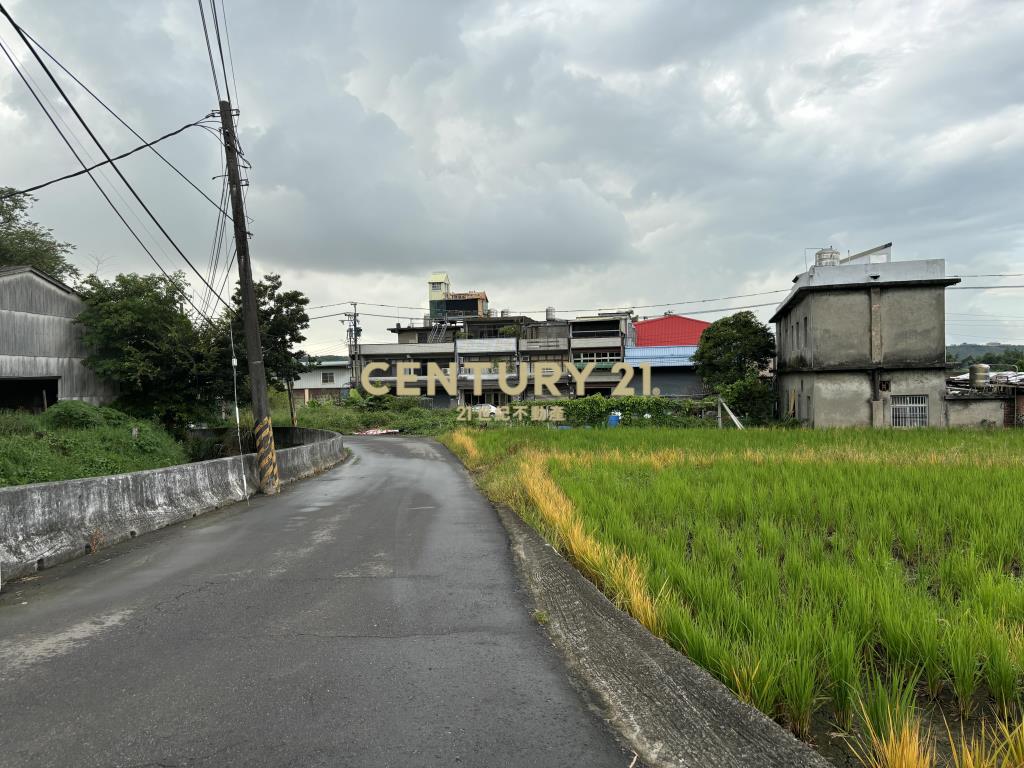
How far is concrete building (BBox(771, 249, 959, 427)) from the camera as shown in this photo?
27.6 metres


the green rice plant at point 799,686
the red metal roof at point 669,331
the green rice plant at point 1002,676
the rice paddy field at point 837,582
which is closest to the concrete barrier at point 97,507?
the rice paddy field at point 837,582

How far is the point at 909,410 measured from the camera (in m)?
28.1

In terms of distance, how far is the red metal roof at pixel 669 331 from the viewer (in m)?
68.2

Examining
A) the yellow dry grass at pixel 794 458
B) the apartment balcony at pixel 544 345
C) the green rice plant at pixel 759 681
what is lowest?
the yellow dry grass at pixel 794 458

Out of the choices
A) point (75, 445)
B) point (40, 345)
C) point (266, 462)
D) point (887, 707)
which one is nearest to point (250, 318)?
point (266, 462)

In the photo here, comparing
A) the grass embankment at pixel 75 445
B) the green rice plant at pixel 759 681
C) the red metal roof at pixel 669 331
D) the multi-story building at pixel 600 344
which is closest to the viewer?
the green rice plant at pixel 759 681

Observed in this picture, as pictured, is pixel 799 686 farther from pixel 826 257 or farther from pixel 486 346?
pixel 486 346

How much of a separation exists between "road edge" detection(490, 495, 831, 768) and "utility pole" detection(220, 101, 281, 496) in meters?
11.7

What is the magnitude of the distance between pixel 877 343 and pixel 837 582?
27.5 m

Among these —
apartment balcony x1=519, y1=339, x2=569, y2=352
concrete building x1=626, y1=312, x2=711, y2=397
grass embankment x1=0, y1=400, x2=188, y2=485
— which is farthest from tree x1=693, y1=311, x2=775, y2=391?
grass embankment x1=0, y1=400, x2=188, y2=485

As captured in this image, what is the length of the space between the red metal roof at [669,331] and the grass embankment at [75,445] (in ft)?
183

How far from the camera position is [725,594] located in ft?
14.7

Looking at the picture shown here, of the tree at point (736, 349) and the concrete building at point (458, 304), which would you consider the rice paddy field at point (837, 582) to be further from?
the concrete building at point (458, 304)

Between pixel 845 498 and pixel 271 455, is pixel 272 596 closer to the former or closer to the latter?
pixel 845 498
